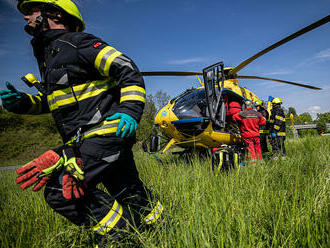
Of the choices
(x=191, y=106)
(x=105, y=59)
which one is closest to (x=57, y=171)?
(x=105, y=59)

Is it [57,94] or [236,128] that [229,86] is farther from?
[57,94]

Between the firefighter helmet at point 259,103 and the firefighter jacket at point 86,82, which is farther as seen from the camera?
the firefighter helmet at point 259,103

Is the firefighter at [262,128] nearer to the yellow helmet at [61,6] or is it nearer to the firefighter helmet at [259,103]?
the firefighter helmet at [259,103]

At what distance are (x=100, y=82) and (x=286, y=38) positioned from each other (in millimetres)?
3261

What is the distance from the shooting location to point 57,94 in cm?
139

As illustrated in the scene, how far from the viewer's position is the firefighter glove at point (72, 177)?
1.12 m

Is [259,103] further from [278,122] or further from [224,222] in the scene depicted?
[224,222]

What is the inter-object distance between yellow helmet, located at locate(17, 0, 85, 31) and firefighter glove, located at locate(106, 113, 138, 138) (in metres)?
1.01

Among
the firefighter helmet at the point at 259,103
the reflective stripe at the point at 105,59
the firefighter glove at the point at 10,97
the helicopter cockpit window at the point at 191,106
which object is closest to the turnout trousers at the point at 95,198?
the reflective stripe at the point at 105,59

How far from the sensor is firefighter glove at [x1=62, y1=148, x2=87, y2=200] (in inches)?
44.1

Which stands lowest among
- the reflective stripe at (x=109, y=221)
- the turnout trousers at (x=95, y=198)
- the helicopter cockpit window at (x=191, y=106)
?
the reflective stripe at (x=109, y=221)

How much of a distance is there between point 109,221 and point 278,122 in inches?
244

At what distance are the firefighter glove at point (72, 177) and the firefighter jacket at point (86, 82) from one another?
0.67ft

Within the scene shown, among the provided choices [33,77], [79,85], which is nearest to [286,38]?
[79,85]
